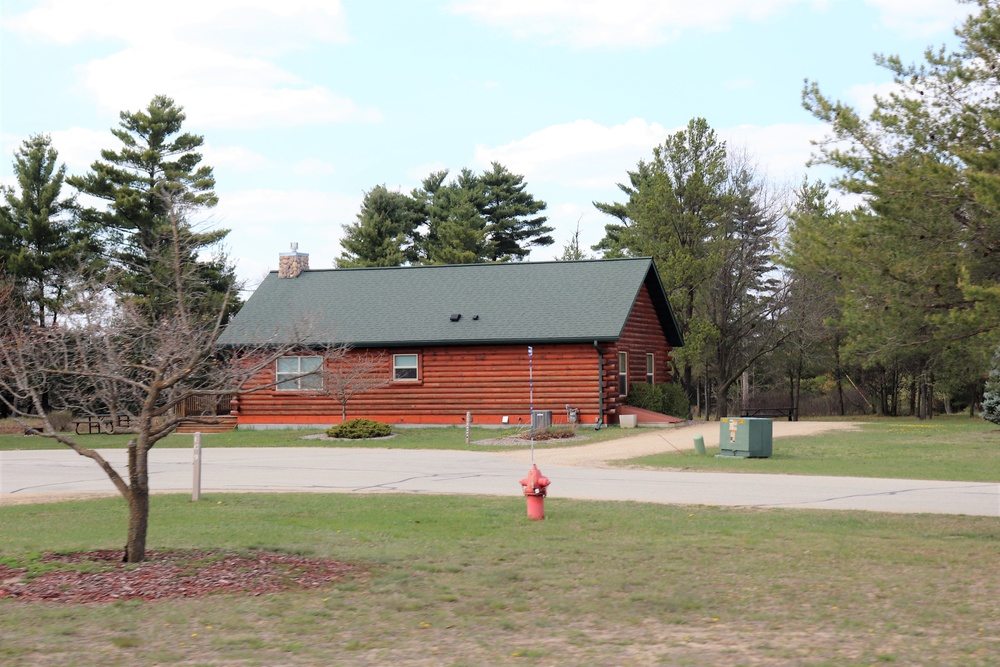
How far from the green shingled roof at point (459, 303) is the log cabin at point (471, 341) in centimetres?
5

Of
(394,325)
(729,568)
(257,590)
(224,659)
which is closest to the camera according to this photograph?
(224,659)

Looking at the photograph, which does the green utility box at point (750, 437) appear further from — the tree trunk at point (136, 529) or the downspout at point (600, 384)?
the tree trunk at point (136, 529)

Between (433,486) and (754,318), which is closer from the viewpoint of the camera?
(433,486)

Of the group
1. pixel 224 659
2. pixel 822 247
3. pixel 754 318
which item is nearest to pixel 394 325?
pixel 754 318

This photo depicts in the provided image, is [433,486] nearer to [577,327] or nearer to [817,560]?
[817,560]

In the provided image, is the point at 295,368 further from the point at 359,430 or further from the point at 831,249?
the point at 831,249

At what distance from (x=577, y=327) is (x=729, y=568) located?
953 inches

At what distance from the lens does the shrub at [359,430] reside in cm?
3135

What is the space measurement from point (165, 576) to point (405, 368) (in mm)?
26767

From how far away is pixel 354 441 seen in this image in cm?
3089

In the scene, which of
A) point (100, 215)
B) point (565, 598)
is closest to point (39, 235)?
point (100, 215)

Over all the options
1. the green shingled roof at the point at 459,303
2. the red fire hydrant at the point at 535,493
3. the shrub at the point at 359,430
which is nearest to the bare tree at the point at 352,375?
the green shingled roof at the point at 459,303

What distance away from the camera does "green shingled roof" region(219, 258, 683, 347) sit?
113 ft

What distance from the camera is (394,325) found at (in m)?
36.2
